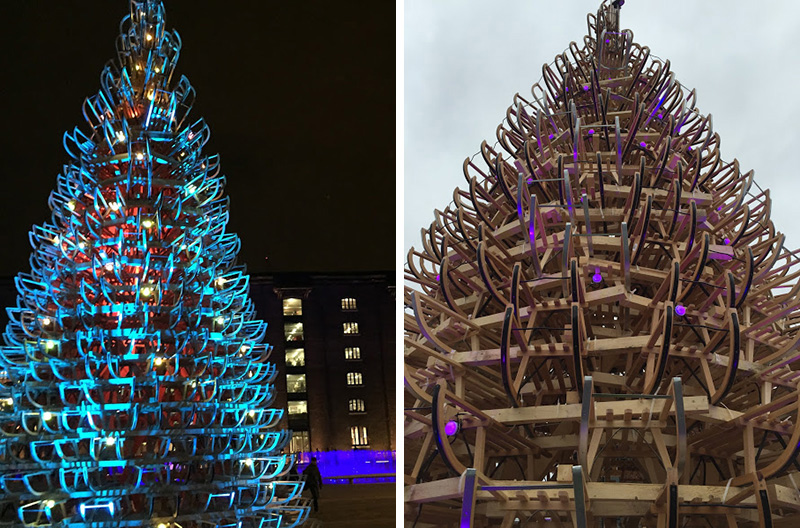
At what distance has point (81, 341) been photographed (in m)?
3.80

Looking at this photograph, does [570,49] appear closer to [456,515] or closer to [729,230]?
[729,230]

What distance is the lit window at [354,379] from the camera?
12781mm

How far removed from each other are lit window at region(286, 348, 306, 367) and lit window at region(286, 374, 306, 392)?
26 centimetres

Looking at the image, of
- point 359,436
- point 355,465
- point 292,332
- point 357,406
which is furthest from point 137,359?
point 357,406

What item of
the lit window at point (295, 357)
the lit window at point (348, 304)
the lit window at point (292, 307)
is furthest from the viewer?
the lit window at point (348, 304)

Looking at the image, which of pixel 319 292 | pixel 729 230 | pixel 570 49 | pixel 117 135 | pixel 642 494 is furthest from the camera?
pixel 319 292

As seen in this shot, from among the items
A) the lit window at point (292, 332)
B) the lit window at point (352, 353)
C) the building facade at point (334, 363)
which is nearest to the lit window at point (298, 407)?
the building facade at point (334, 363)

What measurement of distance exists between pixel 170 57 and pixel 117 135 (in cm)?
91

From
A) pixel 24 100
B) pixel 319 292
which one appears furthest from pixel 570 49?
pixel 319 292

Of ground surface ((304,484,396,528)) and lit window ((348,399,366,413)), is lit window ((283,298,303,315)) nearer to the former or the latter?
lit window ((348,399,366,413))

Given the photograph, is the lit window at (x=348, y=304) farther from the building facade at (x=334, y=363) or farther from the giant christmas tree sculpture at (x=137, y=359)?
the giant christmas tree sculpture at (x=137, y=359)

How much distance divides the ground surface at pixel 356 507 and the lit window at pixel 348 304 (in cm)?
393

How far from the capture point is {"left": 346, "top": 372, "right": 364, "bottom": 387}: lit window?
1278cm

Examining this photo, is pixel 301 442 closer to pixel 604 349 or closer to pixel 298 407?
pixel 298 407
